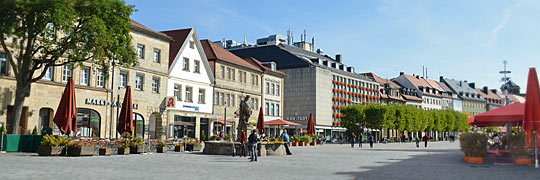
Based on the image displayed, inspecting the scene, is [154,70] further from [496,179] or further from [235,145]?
[496,179]

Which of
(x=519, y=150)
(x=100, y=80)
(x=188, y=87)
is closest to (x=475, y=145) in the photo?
(x=519, y=150)

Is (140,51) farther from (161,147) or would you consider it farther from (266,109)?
(266,109)

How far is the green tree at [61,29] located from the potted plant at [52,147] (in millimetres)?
4531

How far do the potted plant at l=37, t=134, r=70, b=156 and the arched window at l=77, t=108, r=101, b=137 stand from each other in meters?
12.7

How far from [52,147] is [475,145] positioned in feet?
56.8

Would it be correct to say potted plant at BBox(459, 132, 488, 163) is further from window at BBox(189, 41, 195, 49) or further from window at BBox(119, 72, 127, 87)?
window at BBox(189, 41, 195, 49)

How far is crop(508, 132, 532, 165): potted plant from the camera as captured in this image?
20078mm

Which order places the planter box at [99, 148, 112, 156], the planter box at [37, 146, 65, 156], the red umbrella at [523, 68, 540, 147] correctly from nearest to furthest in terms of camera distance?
the red umbrella at [523, 68, 540, 147]
the planter box at [37, 146, 65, 156]
the planter box at [99, 148, 112, 156]

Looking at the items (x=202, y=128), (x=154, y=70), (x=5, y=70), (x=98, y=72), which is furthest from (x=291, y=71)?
(x=5, y=70)

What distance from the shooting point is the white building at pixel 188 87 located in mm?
43344

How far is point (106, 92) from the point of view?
1420 inches

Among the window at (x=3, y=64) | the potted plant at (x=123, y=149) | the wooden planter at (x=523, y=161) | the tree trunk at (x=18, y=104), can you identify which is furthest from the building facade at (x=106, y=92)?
the wooden planter at (x=523, y=161)

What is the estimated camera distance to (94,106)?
34969 millimetres

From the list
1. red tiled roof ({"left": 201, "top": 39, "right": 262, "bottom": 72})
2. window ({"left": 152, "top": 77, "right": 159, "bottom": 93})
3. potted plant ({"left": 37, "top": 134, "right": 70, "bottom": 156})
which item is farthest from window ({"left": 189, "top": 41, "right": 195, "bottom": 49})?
potted plant ({"left": 37, "top": 134, "right": 70, "bottom": 156})
